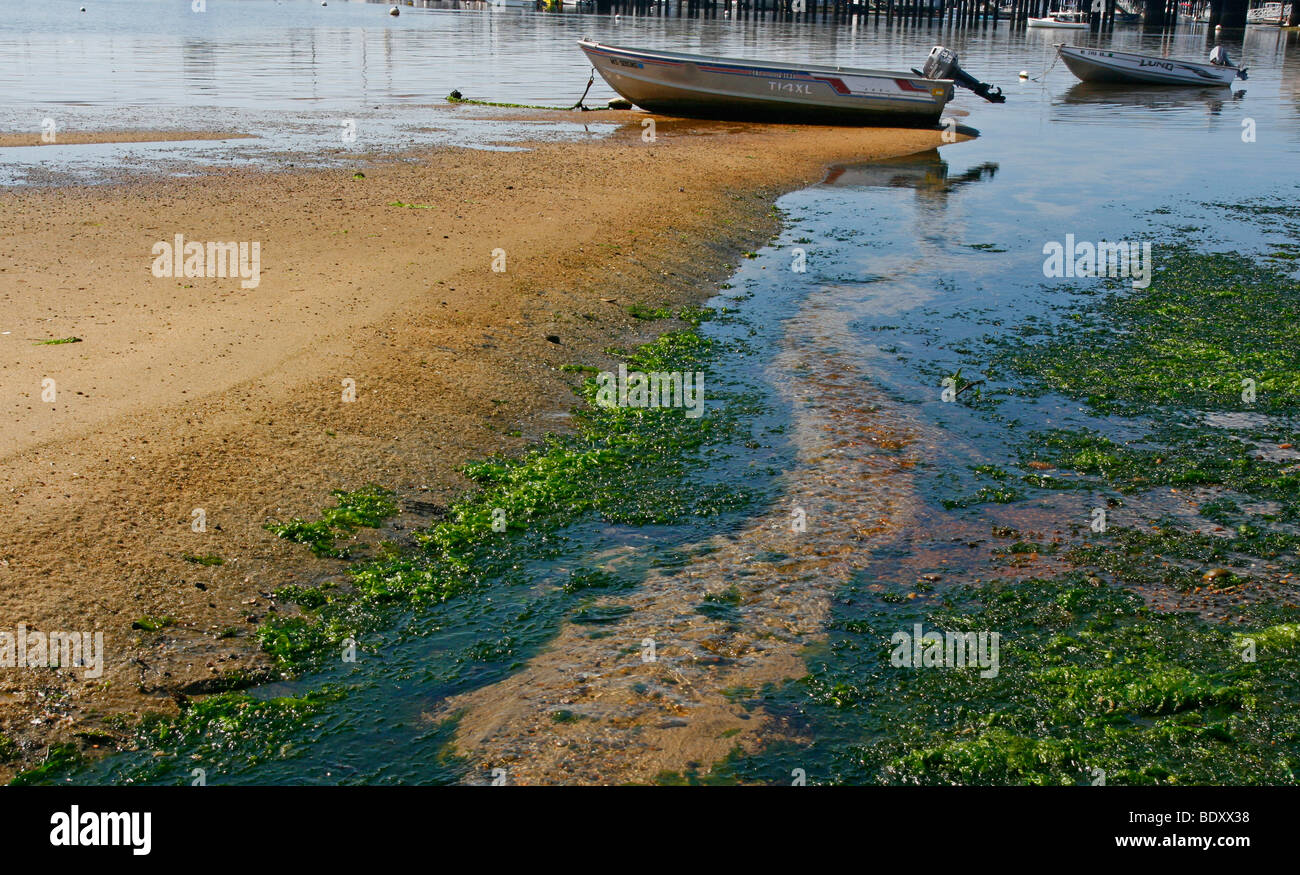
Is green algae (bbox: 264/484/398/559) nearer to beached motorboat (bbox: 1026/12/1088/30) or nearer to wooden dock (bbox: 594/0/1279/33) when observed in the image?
wooden dock (bbox: 594/0/1279/33)

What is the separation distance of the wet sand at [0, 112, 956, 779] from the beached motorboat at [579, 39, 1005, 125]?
40.1 feet

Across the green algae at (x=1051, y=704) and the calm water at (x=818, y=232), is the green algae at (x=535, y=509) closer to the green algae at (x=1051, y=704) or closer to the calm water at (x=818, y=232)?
the calm water at (x=818, y=232)

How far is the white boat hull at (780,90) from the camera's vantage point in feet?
99.5

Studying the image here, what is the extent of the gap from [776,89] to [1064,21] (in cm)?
8801

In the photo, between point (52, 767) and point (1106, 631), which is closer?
point (52, 767)

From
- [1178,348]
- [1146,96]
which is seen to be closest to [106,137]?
[1178,348]

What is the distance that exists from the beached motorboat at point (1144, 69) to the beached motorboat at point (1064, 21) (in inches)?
2218

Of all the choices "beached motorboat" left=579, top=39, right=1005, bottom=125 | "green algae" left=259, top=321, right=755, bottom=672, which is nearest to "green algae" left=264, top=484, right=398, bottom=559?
"green algae" left=259, top=321, right=755, bottom=672

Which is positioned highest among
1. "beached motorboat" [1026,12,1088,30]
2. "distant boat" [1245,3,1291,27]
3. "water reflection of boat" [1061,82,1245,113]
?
"distant boat" [1245,3,1291,27]

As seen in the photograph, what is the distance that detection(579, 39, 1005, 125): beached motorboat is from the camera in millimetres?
30312

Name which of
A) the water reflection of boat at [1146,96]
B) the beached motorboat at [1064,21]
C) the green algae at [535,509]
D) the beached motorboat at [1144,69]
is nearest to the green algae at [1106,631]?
the green algae at [535,509]

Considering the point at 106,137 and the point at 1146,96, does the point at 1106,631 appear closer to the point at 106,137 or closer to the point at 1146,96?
the point at 106,137

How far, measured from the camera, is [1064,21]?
104062mm
